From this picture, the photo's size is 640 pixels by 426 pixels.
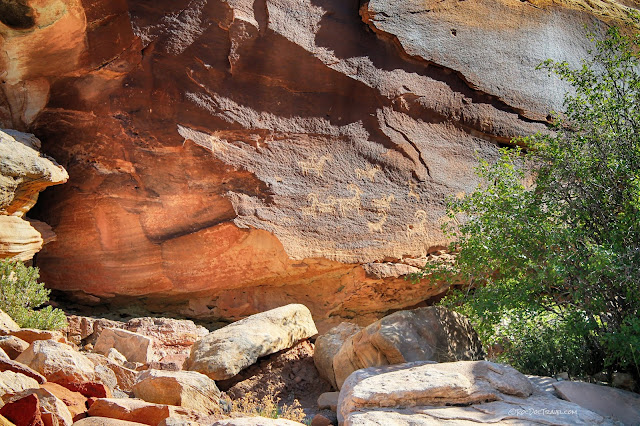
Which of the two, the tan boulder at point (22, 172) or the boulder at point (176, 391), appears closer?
the boulder at point (176, 391)

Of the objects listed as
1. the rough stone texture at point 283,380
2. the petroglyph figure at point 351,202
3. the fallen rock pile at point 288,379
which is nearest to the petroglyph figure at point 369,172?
the petroglyph figure at point 351,202

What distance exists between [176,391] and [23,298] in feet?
7.97

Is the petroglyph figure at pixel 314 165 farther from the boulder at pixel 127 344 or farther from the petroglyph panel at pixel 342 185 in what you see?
the boulder at pixel 127 344

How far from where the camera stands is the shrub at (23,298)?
19.8 ft

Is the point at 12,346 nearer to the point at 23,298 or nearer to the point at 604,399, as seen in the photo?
the point at 23,298

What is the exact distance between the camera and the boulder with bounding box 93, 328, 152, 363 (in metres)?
6.16

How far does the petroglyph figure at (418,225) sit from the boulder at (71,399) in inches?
191

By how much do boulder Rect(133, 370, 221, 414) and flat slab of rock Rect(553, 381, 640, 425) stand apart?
2.46 meters

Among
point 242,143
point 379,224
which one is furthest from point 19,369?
point 379,224

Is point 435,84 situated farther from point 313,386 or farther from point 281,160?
point 313,386

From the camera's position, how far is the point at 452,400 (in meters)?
4.20

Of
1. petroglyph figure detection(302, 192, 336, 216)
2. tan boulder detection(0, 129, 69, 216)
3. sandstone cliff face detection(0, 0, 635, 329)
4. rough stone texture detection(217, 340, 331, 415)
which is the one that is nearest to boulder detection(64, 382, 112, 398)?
rough stone texture detection(217, 340, 331, 415)

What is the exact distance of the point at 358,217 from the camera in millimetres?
7906

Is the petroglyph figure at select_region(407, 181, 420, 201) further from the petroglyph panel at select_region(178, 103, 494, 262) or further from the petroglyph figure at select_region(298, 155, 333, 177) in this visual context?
the petroglyph figure at select_region(298, 155, 333, 177)
